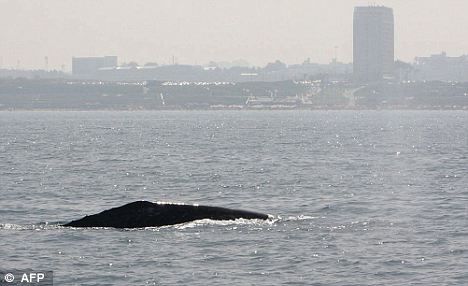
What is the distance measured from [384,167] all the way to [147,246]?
5326 centimetres

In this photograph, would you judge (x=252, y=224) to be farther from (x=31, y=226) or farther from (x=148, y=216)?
(x=31, y=226)

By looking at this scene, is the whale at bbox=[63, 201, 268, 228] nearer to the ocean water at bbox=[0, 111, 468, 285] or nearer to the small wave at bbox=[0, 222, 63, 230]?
the ocean water at bbox=[0, 111, 468, 285]

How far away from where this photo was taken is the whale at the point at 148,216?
4112cm

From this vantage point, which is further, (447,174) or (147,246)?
(447,174)

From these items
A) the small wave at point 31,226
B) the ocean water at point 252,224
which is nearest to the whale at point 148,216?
the ocean water at point 252,224

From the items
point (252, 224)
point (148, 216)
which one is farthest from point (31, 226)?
point (252, 224)

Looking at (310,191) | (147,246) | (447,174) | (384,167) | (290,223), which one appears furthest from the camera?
(384,167)

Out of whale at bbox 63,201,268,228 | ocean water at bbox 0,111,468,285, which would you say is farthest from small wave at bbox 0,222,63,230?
whale at bbox 63,201,268,228

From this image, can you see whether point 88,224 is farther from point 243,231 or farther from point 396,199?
point 396,199

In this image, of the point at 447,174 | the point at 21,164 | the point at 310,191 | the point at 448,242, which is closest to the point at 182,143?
the point at 21,164

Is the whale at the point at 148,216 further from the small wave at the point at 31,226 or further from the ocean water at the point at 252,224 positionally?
the small wave at the point at 31,226

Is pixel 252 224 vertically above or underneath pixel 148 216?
underneath

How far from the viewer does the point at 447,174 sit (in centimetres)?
7750

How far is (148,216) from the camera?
4125 cm
